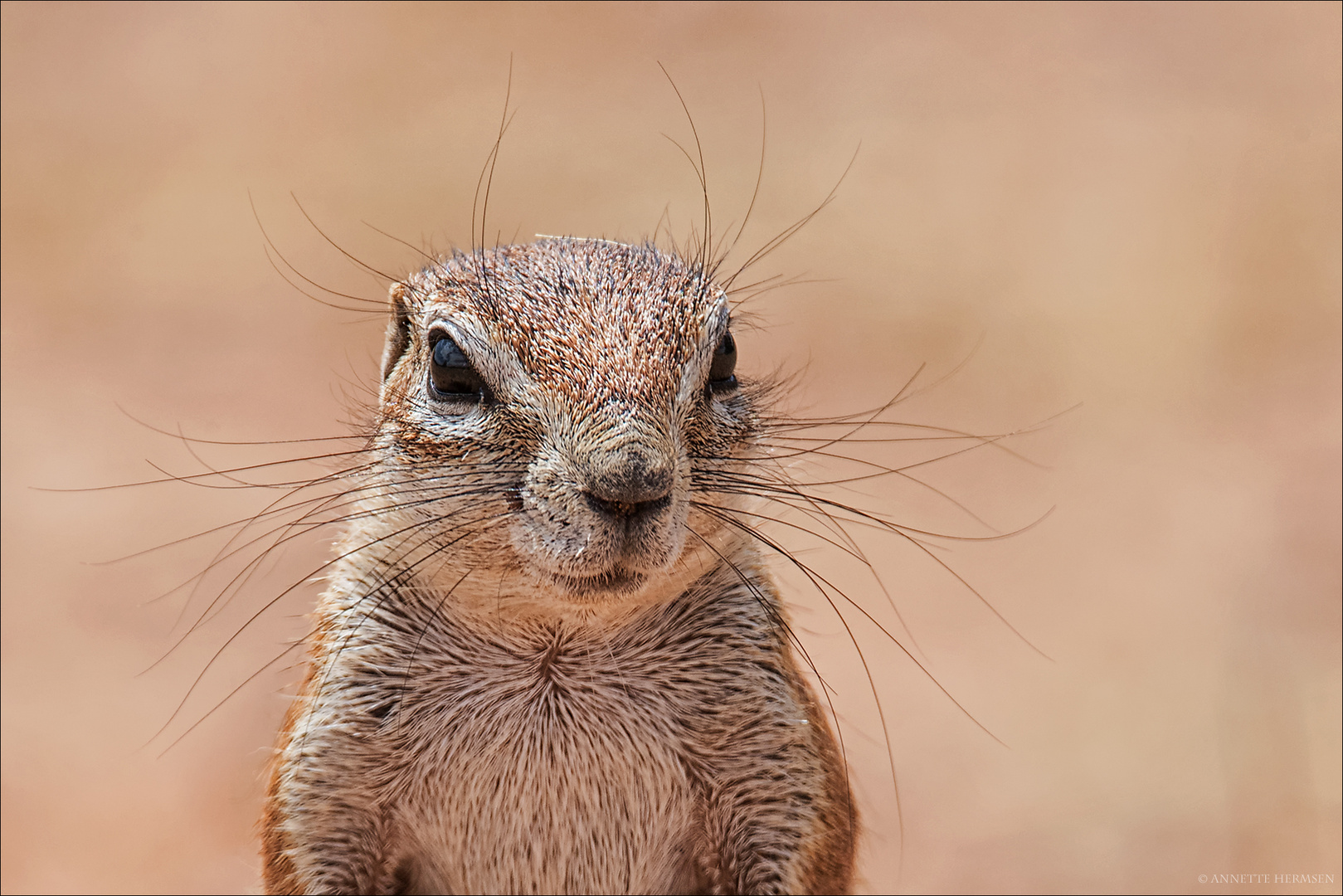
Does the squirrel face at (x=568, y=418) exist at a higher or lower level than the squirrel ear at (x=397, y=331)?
lower

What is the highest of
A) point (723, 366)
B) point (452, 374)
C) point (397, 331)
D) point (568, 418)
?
point (397, 331)

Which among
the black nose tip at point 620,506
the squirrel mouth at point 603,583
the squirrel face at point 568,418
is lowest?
the squirrel mouth at point 603,583

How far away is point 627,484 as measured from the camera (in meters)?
2.50

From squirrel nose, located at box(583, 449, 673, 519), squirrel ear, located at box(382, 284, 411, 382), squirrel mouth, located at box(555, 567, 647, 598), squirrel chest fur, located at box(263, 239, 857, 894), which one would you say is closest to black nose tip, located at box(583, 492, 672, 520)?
squirrel nose, located at box(583, 449, 673, 519)

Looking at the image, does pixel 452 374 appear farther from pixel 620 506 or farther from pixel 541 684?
pixel 541 684

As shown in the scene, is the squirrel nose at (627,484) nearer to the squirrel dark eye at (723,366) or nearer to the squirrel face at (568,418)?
the squirrel face at (568,418)

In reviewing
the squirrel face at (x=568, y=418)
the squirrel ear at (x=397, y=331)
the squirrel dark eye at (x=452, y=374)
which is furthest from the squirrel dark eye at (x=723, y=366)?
the squirrel ear at (x=397, y=331)

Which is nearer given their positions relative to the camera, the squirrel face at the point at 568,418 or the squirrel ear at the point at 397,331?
the squirrel face at the point at 568,418

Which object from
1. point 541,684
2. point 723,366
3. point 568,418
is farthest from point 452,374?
point 541,684

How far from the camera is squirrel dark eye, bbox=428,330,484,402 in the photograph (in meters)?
3.01

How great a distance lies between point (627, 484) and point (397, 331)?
1273mm

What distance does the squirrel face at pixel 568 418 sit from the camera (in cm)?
259

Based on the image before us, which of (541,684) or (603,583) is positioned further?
(541,684)

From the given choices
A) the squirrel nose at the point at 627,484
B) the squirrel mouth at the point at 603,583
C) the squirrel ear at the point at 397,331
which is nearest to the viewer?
the squirrel nose at the point at 627,484
